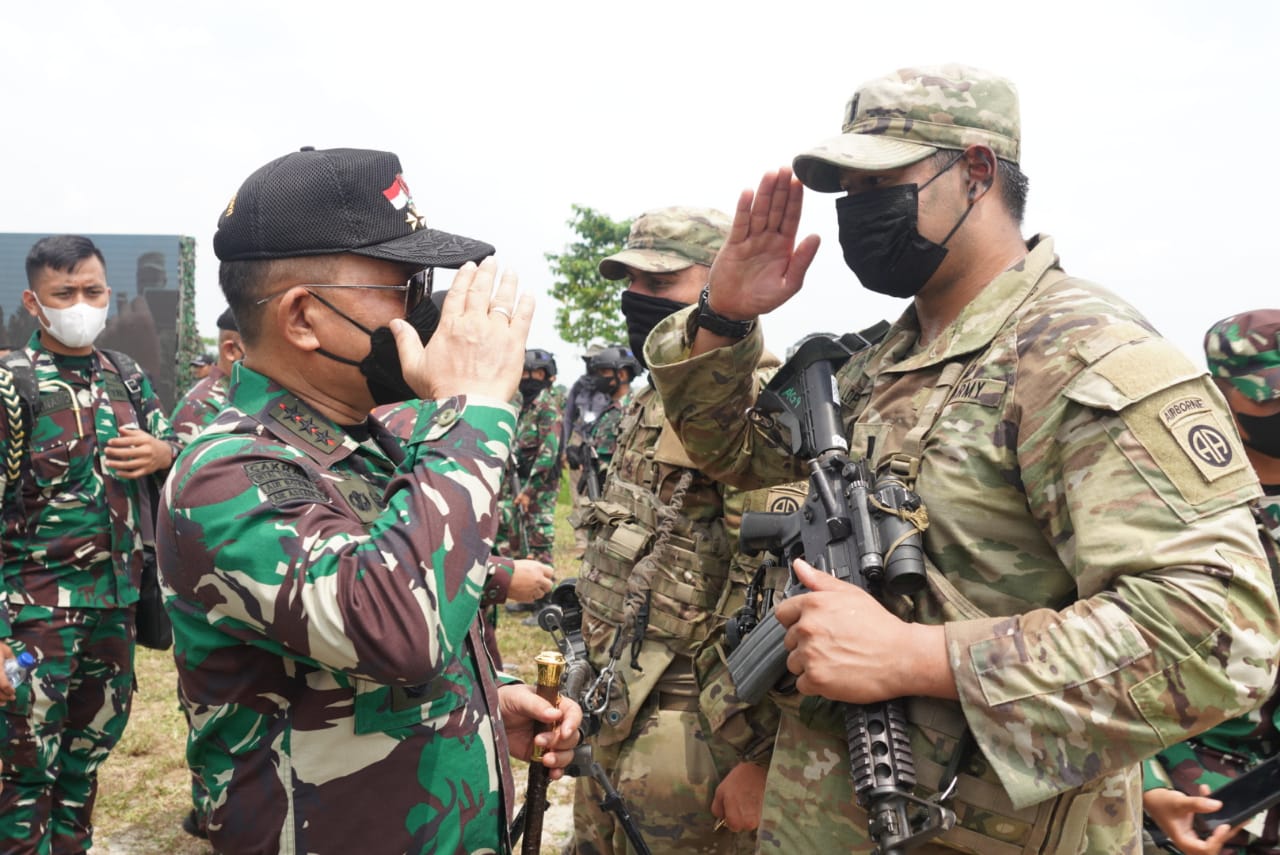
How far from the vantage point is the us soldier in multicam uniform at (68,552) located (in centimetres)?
417

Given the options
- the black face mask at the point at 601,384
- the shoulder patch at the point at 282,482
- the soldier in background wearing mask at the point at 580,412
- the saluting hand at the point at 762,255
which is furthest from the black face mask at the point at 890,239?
the soldier in background wearing mask at the point at 580,412

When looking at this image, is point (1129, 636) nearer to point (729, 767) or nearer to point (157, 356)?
point (729, 767)

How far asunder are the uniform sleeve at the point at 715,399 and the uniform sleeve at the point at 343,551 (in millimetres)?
911

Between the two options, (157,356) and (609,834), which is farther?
(157,356)

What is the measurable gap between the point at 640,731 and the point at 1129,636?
206 cm

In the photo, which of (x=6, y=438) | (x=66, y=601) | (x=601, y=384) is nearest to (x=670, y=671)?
(x=66, y=601)

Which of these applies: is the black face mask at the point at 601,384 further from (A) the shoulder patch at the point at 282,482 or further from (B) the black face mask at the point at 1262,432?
(A) the shoulder patch at the point at 282,482

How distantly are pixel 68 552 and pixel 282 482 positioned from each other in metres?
3.44

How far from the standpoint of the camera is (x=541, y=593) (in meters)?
3.44

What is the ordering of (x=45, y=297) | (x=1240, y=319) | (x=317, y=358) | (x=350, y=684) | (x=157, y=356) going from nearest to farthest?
(x=350, y=684) < (x=317, y=358) < (x=1240, y=319) < (x=45, y=297) < (x=157, y=356)

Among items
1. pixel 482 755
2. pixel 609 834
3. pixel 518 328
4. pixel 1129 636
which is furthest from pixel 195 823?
pixel 1129 636

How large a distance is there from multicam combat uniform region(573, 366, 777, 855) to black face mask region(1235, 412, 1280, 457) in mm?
1541

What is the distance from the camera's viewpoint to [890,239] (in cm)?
224

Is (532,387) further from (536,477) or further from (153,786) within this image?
(153,786)
